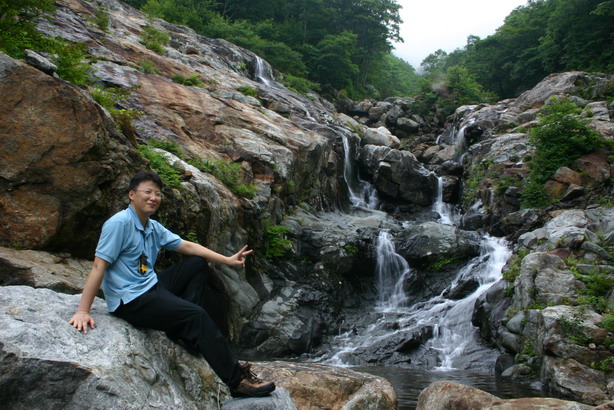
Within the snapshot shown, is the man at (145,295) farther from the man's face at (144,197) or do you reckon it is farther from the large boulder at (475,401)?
the large boulder at (475,401)

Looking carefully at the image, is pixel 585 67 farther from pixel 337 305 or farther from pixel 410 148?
pixel 337 305

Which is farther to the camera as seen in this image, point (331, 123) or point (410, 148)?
point (410, 148)

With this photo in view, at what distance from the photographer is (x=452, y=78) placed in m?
35.0

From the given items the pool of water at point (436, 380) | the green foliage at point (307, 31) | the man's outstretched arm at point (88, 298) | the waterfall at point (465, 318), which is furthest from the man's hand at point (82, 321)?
the green foliage at point (307, 31)

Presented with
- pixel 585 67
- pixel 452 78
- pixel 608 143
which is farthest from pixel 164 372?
pixel 452 78

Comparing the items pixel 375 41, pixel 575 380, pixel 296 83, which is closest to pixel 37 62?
pixel 575 380

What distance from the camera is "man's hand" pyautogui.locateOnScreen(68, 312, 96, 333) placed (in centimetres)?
309

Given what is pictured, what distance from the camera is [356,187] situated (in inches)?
864

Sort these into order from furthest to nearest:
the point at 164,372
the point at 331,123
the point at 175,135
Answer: the point at 331,123 < the point at 175,135 < the point at 164,372

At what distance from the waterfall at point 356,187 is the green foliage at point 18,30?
1494 centimetres

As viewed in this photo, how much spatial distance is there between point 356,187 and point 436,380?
13864 millimetres

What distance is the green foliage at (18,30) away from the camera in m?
6.95

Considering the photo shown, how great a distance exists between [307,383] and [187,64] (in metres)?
18.3

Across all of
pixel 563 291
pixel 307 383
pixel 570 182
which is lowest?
pixel 307 383
